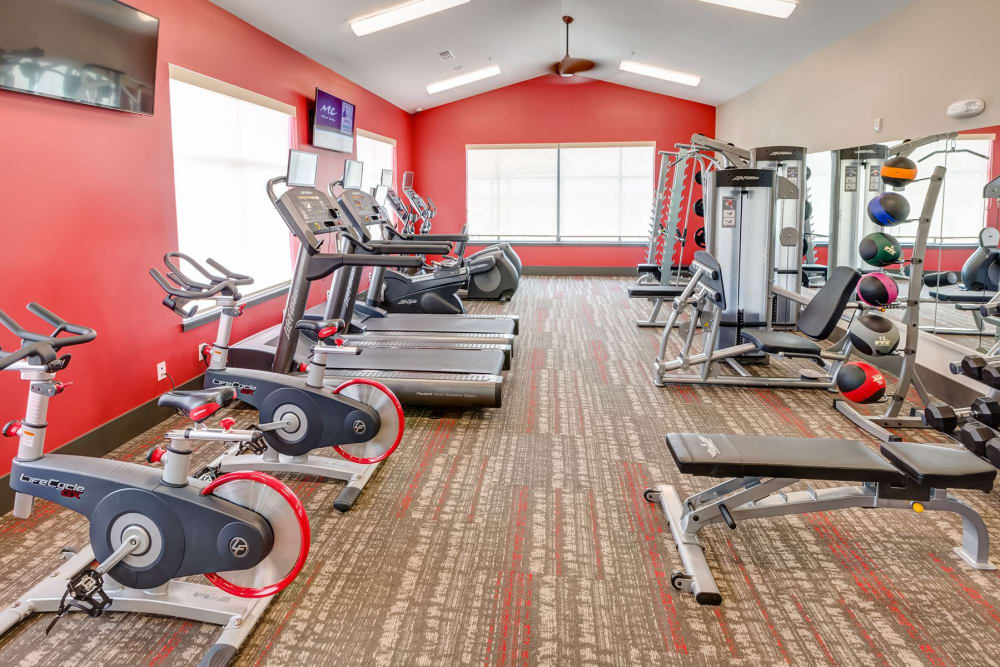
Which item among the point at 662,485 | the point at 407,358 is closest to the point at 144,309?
the point at 407,358

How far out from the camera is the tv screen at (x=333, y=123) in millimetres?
6113

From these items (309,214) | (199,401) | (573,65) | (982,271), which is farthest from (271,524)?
(573,65)

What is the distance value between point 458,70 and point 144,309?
559cm

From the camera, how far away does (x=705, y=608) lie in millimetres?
2035

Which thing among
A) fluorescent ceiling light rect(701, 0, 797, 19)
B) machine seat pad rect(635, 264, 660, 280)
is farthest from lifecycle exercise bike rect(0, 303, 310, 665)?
machine seat pad rect(635, 264, 660, 280)

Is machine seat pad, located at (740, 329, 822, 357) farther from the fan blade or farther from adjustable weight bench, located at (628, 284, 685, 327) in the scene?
the fan blade

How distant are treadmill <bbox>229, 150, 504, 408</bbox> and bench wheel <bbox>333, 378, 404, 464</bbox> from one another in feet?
1.14

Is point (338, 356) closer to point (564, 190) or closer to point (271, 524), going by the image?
point (271, 524)

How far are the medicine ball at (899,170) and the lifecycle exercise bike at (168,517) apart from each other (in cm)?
327

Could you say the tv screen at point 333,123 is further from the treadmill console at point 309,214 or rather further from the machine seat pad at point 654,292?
the machine seat pad at point 654,292

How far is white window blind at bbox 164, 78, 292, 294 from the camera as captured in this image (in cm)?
431

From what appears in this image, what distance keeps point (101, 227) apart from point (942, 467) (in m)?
3.68

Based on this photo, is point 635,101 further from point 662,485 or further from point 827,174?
point 662,485

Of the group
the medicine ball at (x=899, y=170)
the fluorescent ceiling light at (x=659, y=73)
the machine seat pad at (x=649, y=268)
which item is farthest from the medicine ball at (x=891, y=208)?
the fluorescent ceiling light at (x=659, y=73)
